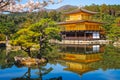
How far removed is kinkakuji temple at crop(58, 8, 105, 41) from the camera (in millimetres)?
49469

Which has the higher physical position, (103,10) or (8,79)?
(103,10)

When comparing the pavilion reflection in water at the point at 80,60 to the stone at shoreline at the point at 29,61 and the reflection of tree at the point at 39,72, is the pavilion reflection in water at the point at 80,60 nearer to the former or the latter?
the reflection of tree at the point at 39,72

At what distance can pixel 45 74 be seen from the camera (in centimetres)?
1680

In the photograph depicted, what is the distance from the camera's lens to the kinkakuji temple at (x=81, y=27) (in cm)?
4947

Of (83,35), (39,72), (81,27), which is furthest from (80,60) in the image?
(81,27)

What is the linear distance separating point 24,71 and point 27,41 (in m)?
4.64

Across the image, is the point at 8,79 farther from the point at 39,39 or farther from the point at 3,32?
the point at 3,32

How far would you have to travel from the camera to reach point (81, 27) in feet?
164

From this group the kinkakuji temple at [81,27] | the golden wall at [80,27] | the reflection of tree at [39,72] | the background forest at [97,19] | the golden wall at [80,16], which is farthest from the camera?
the golden wall at [80,16]

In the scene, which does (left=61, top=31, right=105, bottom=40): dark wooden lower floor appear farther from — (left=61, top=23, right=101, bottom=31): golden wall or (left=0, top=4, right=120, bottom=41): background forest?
(left=0, top=4, right=120, bottom=41): background forest

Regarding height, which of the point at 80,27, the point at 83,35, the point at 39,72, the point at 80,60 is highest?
the point at 80,27

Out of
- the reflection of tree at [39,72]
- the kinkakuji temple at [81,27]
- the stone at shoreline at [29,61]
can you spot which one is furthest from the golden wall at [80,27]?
the reflection of tree at [39,72]

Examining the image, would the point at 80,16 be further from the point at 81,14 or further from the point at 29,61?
the point at 29,61

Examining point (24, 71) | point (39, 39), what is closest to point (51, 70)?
point (24, 71)
